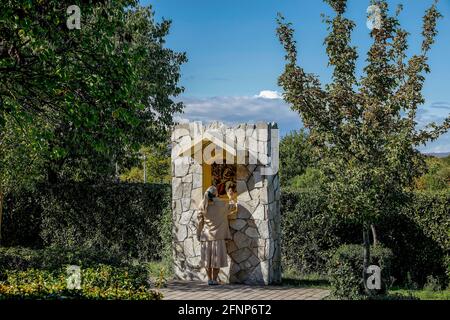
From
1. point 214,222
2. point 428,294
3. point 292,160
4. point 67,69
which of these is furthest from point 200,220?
point 292,160

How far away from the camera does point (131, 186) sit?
58.4 ft

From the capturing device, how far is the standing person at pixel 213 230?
13672mm

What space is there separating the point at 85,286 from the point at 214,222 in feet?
18.1

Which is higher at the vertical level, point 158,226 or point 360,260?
point 158,226

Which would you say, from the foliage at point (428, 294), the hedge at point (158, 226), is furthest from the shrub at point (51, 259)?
the foliage at point (428, 294)

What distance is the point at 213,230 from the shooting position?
13711 millimetres

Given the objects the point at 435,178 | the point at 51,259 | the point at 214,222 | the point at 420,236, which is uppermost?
the point at 435,178

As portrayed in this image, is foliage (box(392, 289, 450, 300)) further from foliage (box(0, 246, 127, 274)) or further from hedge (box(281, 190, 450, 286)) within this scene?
foliage (box(0, 246, 127, 274))

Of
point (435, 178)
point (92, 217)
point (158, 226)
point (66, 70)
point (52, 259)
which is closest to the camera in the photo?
point (66, 70)

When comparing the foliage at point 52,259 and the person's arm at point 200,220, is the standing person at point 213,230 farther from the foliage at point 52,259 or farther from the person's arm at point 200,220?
the foliage at point 52,259

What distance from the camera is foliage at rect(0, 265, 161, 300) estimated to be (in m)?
7.82

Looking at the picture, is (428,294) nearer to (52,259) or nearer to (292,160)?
(52,259)

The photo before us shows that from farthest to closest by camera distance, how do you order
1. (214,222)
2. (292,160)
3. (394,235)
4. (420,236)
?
(292,160)
(394,235)
(420,236)
(214,222)

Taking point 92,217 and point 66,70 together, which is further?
point 92,217
